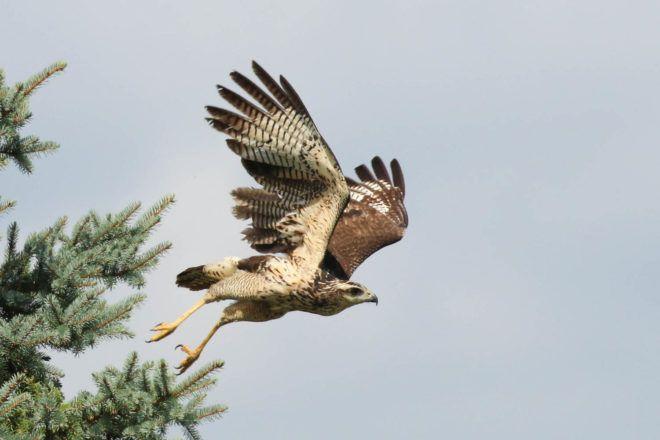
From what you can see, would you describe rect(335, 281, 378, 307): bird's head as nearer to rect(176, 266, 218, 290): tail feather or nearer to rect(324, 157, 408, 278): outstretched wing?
rect(176, 266, 218, 290): tail feather

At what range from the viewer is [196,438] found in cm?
645

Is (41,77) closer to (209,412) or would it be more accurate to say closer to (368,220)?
(209,412)

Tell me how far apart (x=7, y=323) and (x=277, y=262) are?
3094 millimetres

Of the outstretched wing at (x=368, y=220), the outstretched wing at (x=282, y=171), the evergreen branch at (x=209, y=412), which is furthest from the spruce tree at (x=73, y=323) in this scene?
the outstretched wing at (x=368, y=220)

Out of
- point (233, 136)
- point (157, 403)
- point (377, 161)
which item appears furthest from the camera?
point (377, 161)

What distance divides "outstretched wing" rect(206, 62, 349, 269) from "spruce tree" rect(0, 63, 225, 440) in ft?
5.62

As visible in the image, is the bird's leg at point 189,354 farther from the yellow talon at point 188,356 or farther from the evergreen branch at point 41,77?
the evergreen branch at point 41,77

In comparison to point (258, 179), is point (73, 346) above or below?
below

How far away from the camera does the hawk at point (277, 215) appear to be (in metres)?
8.86

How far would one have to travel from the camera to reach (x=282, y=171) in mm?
9211

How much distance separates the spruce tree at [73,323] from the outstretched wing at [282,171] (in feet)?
5.62

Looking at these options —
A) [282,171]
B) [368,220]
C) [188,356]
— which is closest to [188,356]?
[188,356]

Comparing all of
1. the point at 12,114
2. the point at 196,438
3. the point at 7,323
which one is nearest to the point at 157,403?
the point at 196,438

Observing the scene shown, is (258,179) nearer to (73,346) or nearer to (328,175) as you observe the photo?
(328,175)
